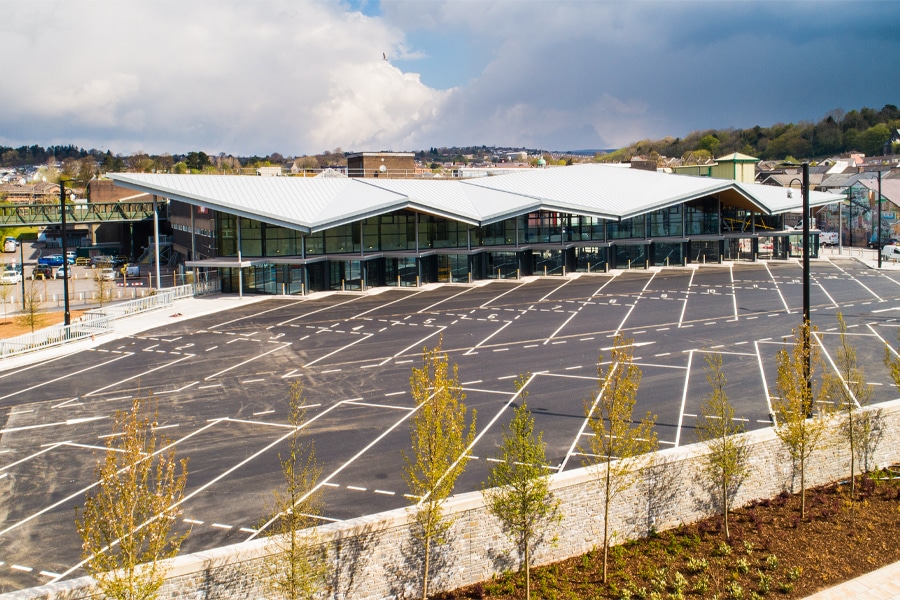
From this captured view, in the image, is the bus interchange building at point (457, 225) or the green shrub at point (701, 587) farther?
the bus interchange building at point (457, 225)

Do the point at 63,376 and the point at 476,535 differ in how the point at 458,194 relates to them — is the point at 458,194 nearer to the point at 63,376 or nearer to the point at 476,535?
the point at 63,376

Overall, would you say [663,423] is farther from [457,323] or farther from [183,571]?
[457,323]

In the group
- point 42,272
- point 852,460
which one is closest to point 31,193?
point 42,272

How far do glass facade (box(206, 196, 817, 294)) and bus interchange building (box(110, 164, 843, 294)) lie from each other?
8cm

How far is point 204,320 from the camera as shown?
128ft

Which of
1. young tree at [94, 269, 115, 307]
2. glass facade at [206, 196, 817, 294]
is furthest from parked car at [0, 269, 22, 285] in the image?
glass facade at [206, 196, 817, 294]

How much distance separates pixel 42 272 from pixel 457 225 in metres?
37.6

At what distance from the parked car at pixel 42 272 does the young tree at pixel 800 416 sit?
61390 mm

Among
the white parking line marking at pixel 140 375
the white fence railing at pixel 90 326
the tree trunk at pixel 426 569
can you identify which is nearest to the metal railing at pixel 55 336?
the white fence railing at pixel 90 326

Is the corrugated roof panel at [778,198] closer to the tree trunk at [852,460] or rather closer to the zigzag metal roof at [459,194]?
the zigzag metal roof at [459,194]

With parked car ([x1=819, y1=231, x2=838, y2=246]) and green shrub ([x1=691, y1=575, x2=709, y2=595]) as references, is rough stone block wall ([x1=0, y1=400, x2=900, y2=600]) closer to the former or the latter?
green shrub ([x1=691, y1=575, x2=709, y2=595])

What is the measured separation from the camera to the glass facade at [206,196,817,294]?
46.9 m

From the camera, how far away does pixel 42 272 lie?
219 ft

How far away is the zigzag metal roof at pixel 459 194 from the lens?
43.9 m
